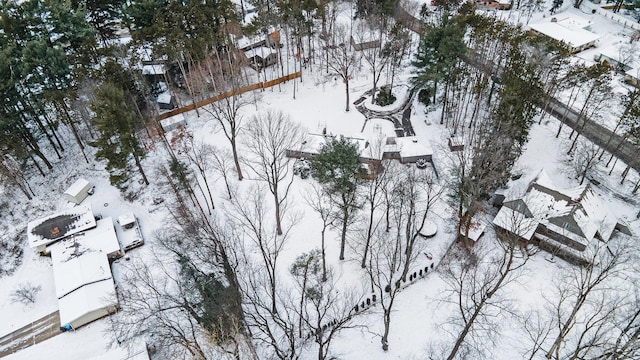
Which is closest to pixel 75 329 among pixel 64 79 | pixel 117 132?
pixel 117 132

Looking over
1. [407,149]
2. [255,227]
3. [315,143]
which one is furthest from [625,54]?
[255,227]

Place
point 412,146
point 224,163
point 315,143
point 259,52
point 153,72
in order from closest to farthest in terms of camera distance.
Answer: point 224,163 < point 412,146 < point 315,143 < point 153,72 < point 259,52

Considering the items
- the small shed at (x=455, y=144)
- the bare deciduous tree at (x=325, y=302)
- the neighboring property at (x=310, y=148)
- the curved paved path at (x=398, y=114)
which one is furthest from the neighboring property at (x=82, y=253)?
the small shed at (x=455, y=144)

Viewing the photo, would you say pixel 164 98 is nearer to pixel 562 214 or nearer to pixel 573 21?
pixel 562 214

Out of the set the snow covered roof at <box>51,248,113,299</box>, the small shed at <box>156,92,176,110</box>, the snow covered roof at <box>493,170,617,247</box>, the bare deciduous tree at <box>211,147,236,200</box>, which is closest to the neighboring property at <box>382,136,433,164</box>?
the snow covered roof at <box>493,170,617,247</box>

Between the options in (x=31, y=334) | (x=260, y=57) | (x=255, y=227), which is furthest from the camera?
(x=260, y=57)

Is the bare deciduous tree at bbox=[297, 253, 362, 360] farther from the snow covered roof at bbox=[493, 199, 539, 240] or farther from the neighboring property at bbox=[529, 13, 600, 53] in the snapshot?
the neighboring property at bbox=[529, 13, 600, 53]

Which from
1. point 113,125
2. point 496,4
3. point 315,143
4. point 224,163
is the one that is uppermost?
point 113,125
